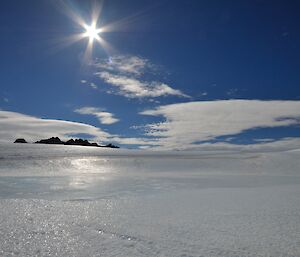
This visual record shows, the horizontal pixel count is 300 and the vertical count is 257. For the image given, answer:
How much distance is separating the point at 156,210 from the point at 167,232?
70cm

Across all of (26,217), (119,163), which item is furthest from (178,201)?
(119,163)

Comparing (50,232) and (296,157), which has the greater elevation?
(296,157)

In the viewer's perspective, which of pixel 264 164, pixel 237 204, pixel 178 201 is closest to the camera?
pixel 237 204

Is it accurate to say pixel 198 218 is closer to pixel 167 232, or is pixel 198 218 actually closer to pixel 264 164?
pixel 167 232

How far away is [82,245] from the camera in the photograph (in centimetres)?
163

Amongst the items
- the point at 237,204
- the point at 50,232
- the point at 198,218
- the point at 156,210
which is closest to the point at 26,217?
the point at 50,232

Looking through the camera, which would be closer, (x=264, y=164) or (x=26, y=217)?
(x=26, y=217)

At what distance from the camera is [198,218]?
229 centimetres

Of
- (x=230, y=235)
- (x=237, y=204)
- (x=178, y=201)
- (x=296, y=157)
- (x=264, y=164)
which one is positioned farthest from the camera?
(x=296, y=157)

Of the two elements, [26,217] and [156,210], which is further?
[156,210]

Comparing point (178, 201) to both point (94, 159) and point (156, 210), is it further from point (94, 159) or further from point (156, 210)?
point (94, 159)

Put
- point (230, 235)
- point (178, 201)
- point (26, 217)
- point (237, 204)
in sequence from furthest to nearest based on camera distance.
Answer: point (178, 201), point (237, 204), point (26, 217), point (230, 235)

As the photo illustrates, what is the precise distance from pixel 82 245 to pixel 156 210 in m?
1.05

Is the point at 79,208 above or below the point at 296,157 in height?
below
